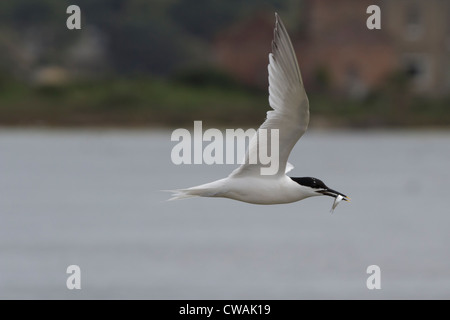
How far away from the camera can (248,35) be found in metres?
52.3

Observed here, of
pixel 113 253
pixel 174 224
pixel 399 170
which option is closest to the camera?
pixel 113 253

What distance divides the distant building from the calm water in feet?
21.1

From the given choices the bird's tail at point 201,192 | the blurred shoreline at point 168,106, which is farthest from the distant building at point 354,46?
the bird's tail at point 201,192

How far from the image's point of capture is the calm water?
2016 centimetres

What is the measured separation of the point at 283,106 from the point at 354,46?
1644 inches

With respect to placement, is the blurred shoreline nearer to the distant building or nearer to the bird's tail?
the distant building

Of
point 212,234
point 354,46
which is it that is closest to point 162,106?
point 354,46

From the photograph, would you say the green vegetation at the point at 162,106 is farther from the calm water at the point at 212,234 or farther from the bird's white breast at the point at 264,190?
the bird's white breast at the point at 264,190

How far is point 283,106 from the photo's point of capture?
966 centimetres

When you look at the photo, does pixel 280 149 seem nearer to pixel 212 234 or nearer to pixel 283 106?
pixel 283 106

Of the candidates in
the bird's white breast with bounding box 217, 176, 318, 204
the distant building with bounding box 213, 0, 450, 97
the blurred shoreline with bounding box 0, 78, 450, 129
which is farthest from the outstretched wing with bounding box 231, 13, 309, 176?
the distant building with bounding box 213, 0, 450, 97
